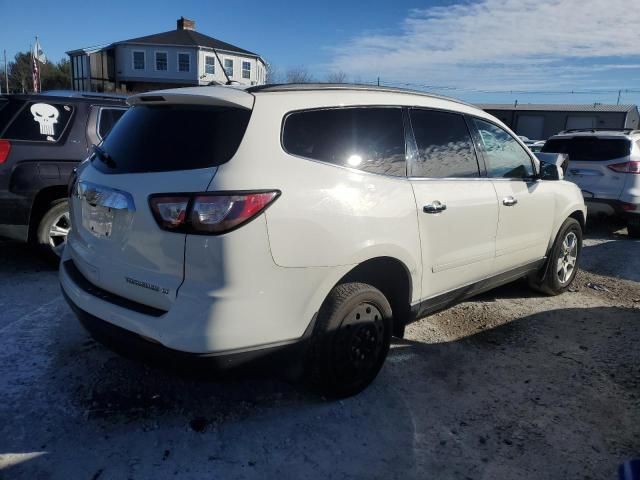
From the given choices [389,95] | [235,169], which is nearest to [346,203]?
[235,169]

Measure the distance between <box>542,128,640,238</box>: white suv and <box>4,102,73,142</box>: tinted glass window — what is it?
766cm

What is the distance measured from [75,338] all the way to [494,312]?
3.53m

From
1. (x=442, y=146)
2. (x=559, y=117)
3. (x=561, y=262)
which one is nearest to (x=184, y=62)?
(x=559, y=117)

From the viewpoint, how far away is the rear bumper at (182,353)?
2.45 m

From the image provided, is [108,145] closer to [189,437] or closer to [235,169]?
[235,169]

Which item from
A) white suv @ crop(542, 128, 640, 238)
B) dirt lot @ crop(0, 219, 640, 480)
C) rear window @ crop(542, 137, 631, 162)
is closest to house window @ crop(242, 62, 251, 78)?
rear window @ crop(542, 137, 631, 162)

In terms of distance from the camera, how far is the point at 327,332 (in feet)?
9.29

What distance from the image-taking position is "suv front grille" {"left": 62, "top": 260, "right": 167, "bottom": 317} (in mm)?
2549

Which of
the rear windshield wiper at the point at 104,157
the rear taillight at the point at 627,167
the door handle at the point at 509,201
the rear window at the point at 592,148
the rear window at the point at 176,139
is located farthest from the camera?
the rear window at the point at 592,148

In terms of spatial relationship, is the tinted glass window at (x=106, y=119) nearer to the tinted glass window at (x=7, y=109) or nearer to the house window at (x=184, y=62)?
the tinted glass window at (x=7, y=109)

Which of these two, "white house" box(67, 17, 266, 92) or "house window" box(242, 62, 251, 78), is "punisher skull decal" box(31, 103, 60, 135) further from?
"house window" box(242, 62, 251, 78)

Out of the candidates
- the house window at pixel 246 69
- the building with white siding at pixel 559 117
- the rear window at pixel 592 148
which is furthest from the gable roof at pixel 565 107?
the rear window at pixel 592 148

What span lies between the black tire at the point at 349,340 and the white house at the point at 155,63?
40.8 m

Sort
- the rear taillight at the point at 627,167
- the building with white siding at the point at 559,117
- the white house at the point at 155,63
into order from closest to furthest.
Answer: the rear taillight at the point at 627,167 < the white house at the point at 155,63 < the building with white siding at the point at 559,117
